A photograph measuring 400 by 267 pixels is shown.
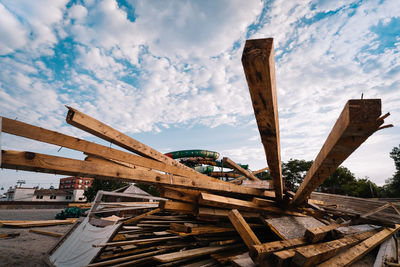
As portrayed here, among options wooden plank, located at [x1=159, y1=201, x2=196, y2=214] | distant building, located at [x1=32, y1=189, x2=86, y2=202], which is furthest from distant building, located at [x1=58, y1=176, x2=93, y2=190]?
wooden plank, located at [x1=159, y1=201, x2=196, y2=214]

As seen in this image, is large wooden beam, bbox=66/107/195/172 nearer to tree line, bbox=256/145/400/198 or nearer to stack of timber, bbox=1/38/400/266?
stack of timber, bbox=1/38/400/266

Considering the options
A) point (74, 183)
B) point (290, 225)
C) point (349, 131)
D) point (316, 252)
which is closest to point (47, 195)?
point (74, 183)

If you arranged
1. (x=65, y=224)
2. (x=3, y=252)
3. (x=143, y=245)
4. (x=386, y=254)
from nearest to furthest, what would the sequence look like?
(x=386, y=254) → (x=143, y=245) → (x=3, y=252) → (x=65, y=224)

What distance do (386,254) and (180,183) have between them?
13.9 ft

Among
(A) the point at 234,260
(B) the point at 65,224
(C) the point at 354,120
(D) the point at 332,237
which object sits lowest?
(B) the point at 65,224

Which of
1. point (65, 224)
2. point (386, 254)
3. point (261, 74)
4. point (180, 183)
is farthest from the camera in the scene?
point (65, 224)

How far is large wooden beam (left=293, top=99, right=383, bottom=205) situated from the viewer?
1.36 m

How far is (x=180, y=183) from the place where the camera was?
3080 mm

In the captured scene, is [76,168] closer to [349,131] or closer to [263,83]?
[263,83]

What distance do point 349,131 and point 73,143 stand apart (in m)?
3.18

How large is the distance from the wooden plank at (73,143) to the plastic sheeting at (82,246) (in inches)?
121

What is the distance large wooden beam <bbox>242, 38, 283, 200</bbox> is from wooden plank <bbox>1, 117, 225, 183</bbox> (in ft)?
6.46

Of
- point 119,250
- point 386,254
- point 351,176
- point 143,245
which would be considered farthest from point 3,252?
point 351,176

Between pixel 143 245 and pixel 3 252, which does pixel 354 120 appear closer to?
pixel 143 245
